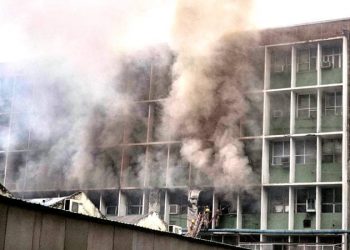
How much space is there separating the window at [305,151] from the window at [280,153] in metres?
0.57

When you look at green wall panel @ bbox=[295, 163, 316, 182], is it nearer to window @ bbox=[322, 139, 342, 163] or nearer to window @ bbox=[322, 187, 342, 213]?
window @ bbox=[322, 139, 342, 163]

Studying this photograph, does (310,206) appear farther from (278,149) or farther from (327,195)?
(278,149)

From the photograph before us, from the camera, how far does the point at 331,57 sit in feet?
120

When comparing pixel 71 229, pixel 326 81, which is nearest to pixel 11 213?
pixel 71 229

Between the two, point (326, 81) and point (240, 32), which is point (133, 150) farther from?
point (326, 81)

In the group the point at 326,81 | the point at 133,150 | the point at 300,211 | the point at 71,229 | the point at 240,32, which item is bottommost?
the point at 71,229

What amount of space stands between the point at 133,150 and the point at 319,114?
37.4ft

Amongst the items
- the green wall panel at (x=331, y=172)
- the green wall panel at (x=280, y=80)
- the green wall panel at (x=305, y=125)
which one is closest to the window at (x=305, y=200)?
the green wall panel at (x=331, y=172)

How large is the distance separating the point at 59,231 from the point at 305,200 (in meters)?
24.9

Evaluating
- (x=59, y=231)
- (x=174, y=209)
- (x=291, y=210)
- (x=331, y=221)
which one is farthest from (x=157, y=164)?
(x=59, y=231)

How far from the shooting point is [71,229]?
42.1 feet

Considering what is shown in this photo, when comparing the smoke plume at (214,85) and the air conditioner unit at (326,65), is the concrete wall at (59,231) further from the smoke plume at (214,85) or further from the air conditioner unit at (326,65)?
the air conditioner unit at (326,65)

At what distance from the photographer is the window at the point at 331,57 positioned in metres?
36.2

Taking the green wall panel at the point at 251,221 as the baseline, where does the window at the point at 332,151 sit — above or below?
above
